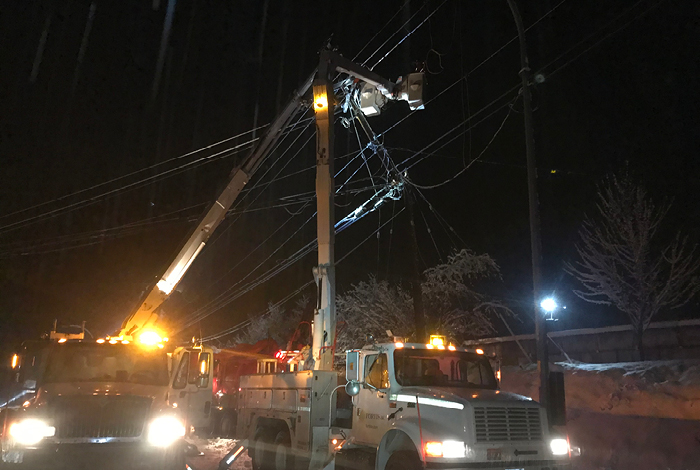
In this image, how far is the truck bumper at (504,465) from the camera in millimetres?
6859

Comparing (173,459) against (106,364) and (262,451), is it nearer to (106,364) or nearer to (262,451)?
(106,364)

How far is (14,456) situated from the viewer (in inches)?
309

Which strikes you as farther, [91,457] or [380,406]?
[380,406]

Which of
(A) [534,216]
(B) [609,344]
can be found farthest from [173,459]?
(B) [609,344]

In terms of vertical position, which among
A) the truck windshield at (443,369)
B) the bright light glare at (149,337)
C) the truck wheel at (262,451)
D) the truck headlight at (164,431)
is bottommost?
the truck wheel at (262,451)

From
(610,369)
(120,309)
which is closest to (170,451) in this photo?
(610,369)

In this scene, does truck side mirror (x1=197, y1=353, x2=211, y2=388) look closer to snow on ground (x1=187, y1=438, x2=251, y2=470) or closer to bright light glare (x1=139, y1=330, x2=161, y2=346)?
bright light glare (x1=139, y1=330, x2=161, y2=346)

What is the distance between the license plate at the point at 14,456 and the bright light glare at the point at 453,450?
5.90 metres

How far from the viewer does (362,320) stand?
25453 millimetres

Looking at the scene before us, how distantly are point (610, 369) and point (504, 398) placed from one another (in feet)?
25.5

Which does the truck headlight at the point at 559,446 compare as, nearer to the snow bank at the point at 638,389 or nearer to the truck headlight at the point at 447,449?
the truck headlight at the point at 447,449

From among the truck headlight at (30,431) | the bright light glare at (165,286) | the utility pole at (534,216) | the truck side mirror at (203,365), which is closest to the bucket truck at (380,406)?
the truck side mirror at (203,365)

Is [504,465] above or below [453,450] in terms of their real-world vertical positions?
below

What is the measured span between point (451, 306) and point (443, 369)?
51.7 feet
